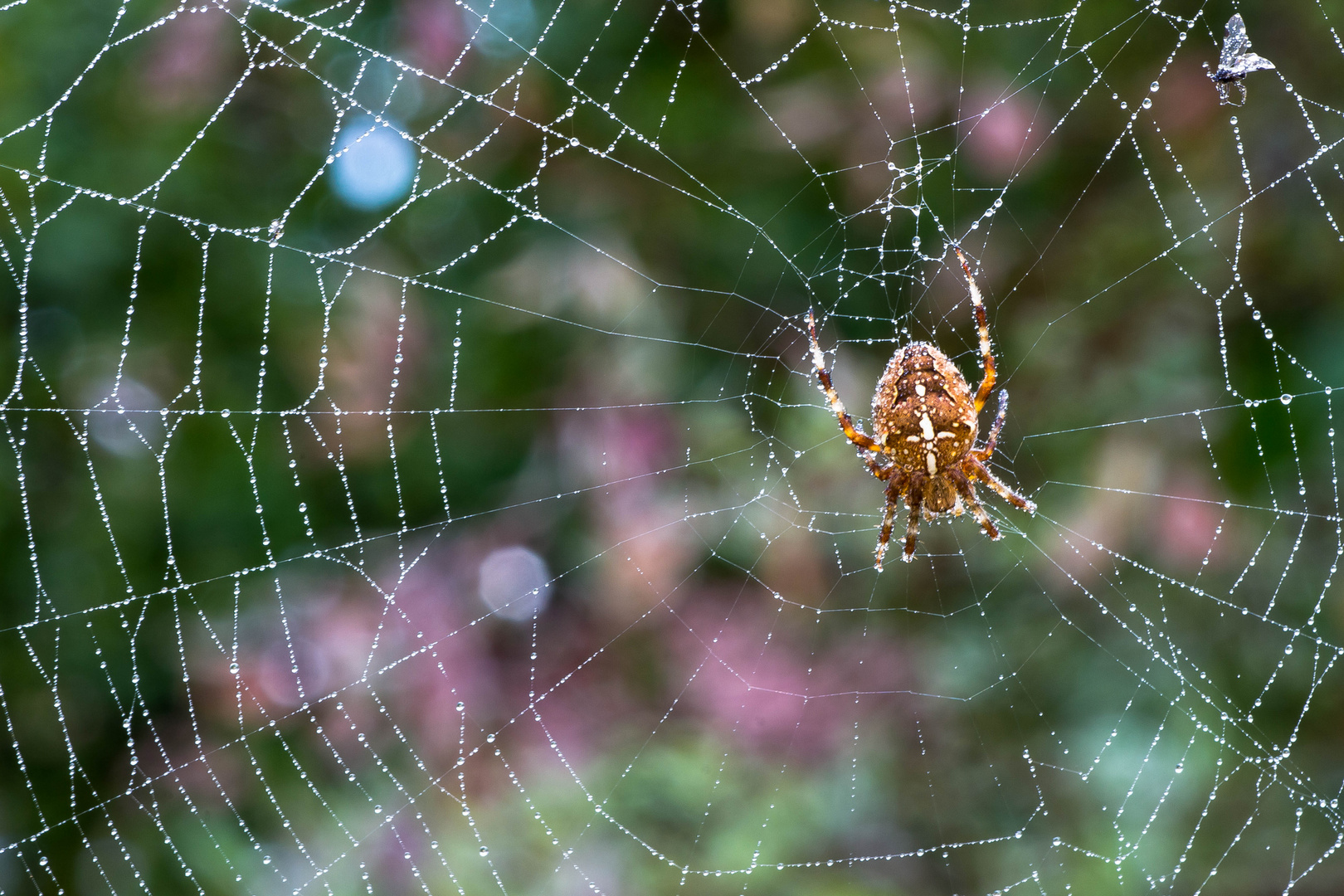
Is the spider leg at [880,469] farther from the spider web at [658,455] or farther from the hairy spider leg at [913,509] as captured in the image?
the spider web at [658,455]

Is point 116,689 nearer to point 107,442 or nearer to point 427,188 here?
point 107,442

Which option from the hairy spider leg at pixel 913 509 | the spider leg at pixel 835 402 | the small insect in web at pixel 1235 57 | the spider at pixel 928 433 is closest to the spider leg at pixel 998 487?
the spider at pixel 928 433

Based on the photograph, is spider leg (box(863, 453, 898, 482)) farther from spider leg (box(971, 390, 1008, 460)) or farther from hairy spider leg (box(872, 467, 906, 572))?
spider leg (box(971, 390, 1008, 460))

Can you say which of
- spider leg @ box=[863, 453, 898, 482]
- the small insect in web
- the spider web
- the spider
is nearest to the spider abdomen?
the spider

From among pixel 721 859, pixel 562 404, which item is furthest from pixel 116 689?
pixel 721 859

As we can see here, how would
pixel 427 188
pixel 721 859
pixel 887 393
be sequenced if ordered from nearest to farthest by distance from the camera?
pixel 887 393
pixel 721 859
pixel 427 188

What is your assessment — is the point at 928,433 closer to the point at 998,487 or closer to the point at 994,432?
the point at 994,432
